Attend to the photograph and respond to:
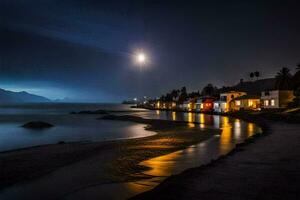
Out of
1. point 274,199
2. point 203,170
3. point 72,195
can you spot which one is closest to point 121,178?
point 72,195

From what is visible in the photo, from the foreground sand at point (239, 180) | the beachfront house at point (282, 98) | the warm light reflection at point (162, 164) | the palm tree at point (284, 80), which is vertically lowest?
the warm light reflection at point (162, 164)

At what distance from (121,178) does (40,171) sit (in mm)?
5357

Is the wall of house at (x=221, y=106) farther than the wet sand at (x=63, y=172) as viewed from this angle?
Yes

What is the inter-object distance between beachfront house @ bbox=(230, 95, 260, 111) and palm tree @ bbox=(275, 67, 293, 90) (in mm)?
7469

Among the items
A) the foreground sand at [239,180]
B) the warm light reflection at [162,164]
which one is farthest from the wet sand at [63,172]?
the foreground sand at [239,180]

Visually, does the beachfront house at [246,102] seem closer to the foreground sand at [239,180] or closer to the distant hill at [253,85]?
the distant hill at [253,85]

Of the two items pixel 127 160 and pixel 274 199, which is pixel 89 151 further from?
pixel 274 199

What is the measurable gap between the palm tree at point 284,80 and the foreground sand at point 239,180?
76.9m

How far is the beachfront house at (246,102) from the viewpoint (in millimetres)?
92000

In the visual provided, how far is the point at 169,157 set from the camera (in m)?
20.5

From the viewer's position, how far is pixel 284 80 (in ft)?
307

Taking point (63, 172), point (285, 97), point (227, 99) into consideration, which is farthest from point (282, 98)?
point (63, 172)

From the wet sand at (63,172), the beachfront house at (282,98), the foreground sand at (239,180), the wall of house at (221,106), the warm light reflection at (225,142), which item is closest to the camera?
the foreground sand at (239,180)

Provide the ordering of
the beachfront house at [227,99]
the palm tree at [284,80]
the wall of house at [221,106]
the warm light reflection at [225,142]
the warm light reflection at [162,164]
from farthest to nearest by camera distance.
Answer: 1. the wall of house at [221,106]
2. the beachfront house at [227,99]
3. the palm tree at [284,80]
4. the warm light reflection at [225,142]
5. the warm light reflection at [162,164]
